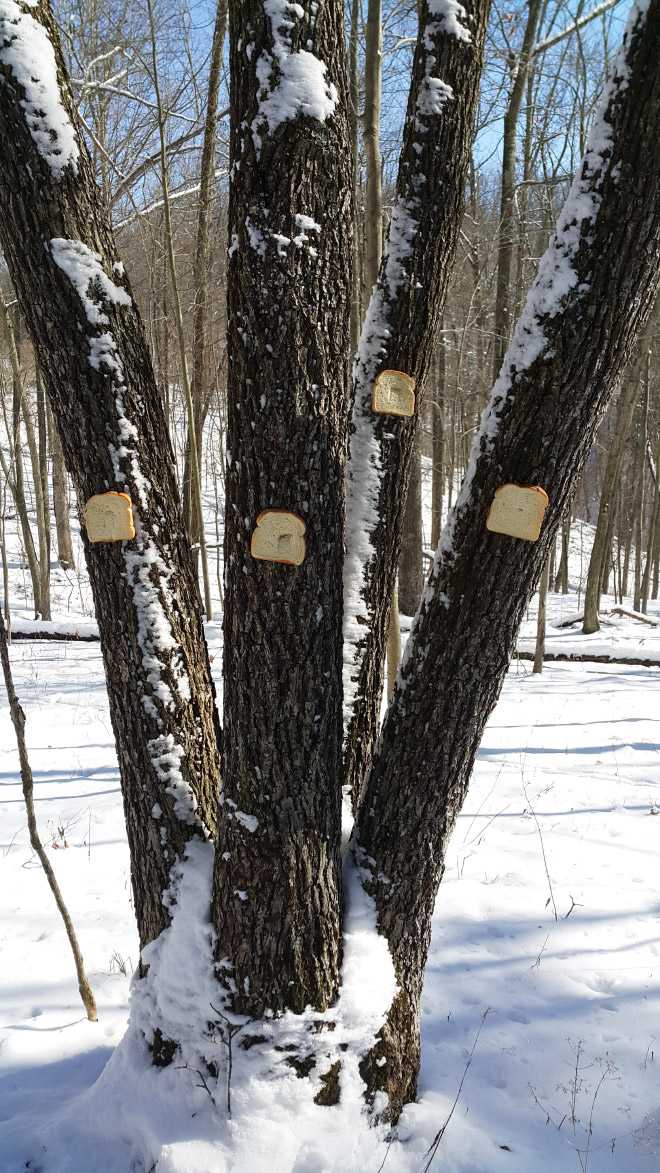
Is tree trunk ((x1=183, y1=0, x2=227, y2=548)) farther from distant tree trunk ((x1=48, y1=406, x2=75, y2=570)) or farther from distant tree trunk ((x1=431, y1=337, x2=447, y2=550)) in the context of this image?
distant tree trunk ((x1=48, y1=406, x2=75, y2=570))

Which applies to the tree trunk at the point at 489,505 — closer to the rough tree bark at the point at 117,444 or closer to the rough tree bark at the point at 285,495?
the rough tree bark at the point at 285,495

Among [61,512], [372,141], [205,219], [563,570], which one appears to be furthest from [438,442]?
[563,570]

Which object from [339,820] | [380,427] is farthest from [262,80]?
[339,820]

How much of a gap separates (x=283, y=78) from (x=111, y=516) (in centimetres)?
108

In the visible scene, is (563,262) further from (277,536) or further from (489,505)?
(277,536)

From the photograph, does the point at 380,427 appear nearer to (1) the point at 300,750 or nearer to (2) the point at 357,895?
(1) the point at 300,750

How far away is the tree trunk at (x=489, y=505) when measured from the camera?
1411mm

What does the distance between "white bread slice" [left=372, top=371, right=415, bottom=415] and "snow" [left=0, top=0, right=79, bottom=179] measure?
0.94 meters

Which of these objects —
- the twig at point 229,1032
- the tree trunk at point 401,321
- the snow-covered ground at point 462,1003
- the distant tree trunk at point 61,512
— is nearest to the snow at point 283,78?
the tree trunk at point 401,321

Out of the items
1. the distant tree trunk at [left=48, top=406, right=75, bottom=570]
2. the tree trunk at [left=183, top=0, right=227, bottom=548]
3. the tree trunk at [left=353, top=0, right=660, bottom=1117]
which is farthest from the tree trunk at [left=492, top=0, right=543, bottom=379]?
the distant tree trunk at [left=48, top=406, right=75, bottom=570]

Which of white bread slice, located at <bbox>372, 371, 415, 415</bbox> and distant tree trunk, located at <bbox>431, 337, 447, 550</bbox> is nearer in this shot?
white bread slice, located at <bbox>372, 371, 415, 415</bbox>

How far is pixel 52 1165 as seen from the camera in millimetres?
1792

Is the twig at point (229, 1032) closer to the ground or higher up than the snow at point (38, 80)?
closer to the ground

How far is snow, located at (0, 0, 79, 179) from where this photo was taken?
1.51m
